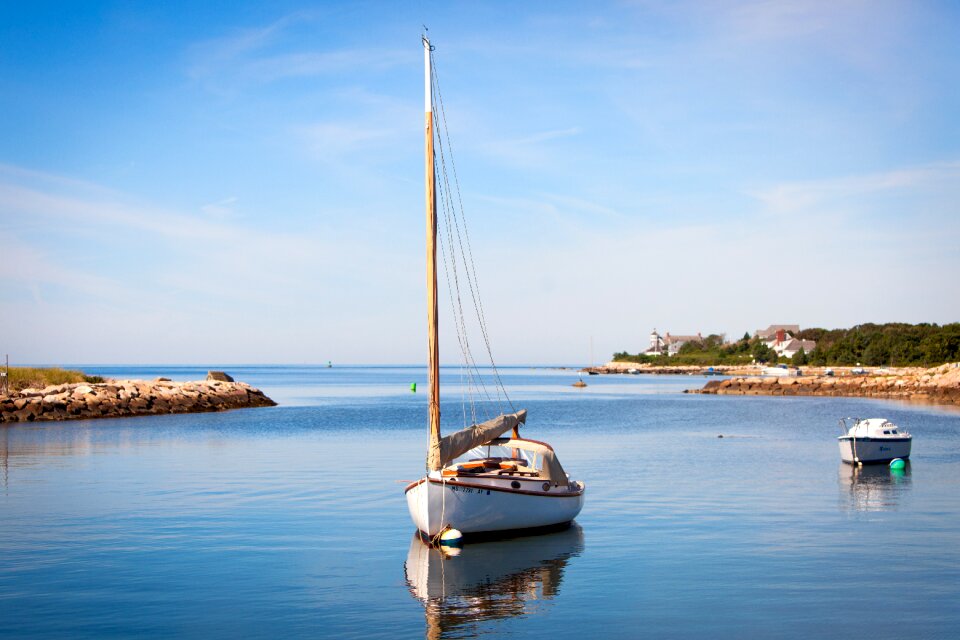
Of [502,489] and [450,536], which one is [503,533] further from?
[450,536]

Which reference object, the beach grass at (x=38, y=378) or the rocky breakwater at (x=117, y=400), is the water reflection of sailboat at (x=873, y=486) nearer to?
the rocky breakwater at (x=117, y=400)

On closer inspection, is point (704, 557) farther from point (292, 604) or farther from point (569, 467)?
point (569, 467)

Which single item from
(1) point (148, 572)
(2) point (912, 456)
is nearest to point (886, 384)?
(2) point (912, 456)

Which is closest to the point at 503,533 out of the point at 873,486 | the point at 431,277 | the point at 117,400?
the point at 431,277

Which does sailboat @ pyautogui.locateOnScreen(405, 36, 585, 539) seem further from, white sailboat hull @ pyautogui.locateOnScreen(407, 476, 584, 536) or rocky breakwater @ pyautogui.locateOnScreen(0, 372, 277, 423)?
rocky breakwater @ pyautogui.locateOnScreen(0, 372, 277, 423)

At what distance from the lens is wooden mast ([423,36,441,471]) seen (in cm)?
2257

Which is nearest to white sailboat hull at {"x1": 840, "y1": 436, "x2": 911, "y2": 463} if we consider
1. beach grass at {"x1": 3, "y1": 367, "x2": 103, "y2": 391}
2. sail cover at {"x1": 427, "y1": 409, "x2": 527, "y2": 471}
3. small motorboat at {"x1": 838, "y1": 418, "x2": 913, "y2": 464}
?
small motorboat at {"x1": 838, "y1": 418, "x2": 913, "y2": 464}

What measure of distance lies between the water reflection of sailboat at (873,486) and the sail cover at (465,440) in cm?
1188

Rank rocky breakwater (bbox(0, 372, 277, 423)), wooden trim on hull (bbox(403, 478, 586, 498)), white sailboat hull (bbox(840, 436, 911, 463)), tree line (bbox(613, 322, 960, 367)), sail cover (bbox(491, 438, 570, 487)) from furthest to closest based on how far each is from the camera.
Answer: tree line (bbox(613, 322, 960, 367))
rocky breakwater (bbox(0, 372, 277, 423))
white sailboat hull (bbox(840, 436, 911, 463))
sail cover (bbox(491, 438, 570, 487))
wooden trim on hull (bbox(403, 478, 586, 498))

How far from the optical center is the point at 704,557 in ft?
68.8

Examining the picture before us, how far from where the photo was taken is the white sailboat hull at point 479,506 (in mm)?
21508

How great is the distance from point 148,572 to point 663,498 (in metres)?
17.4

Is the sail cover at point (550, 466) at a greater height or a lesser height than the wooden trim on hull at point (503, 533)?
greater

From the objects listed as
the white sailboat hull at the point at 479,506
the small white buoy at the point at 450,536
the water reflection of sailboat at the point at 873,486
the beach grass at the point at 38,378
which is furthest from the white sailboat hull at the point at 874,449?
the beach grass at the point at 38,378
